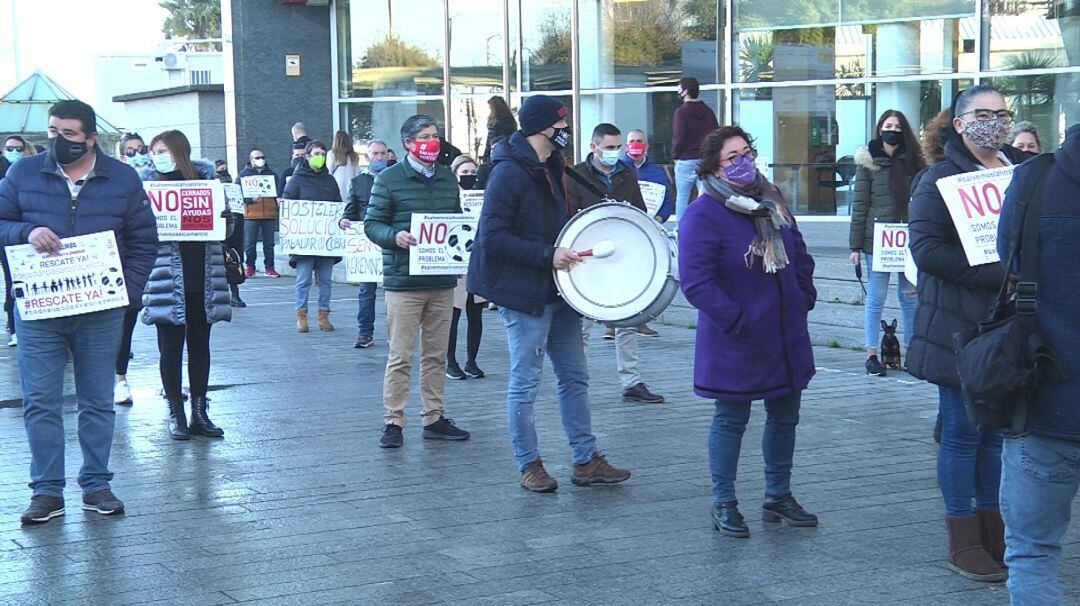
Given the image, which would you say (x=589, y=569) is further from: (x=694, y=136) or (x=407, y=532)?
(x=694, y=136)

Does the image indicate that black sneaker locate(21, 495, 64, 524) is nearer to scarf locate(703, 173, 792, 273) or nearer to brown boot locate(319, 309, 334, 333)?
scarf locate(703, 173, 792, 273)

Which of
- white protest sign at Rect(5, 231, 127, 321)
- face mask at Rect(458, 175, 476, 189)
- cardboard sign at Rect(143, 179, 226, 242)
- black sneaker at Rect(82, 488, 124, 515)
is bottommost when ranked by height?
black sneaker at Rect(82, 488, 124, 515)

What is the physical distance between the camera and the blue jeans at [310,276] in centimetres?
1441

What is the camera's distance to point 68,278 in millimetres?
6613

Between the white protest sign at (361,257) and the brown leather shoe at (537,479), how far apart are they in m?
5.50

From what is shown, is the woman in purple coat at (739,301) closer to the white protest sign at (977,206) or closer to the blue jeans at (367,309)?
the white protest sign at (977,206)

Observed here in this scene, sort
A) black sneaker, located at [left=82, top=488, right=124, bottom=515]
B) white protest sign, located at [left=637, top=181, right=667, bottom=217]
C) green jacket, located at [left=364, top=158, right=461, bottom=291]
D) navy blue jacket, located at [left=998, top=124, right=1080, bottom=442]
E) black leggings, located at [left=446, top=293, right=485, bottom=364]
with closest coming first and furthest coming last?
navy blue jacket, located at [left=998, top=124, right=1080, bottom=442], black sneaker, located at [left=82, top=488, right=124, bottom=515], green jacket, located at [left=364, top=158, right=461, bottom=291], black leggings, located at [left=446, top=293, right=485, bottom=364], white protest sign, located at [left=637, top=181, right=667, bottom=217]

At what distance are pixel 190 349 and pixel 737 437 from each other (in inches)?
158

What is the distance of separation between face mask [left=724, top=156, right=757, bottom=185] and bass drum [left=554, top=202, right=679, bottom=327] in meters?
0.97

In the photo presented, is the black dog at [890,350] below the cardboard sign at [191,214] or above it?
below

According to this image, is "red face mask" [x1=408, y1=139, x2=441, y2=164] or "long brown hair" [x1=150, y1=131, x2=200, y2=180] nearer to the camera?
"red face mask" [x1=408, y1=139, x2=441, y2=164]

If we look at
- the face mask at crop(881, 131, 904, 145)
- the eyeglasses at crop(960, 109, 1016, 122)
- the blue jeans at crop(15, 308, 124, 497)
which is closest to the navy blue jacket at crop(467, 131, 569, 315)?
the blue jeans at crop(15, 308, 124, 497)

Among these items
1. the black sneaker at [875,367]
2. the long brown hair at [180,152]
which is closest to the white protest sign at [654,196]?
the black sneaker at [875,367]

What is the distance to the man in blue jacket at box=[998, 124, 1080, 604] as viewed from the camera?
12.8ft
